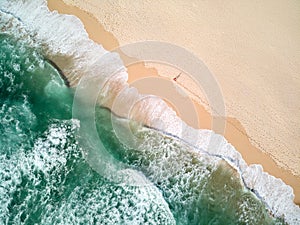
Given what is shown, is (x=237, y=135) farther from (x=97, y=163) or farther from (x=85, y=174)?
(x=85, y=174)

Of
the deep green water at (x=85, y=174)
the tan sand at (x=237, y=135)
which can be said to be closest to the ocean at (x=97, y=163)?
the deep green water at (x=85, y=174)

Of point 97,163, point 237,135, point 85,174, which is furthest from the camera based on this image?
point 237,135

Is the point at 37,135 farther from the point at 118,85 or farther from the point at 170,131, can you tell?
the point at 170,131

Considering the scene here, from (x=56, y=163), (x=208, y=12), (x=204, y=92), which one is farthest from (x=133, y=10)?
(x=56, y=163)

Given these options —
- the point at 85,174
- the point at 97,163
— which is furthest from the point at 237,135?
the point at 85,174

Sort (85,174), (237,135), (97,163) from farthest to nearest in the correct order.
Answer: (237,135), (97,163), (85,174)

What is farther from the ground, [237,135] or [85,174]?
[237,135]
